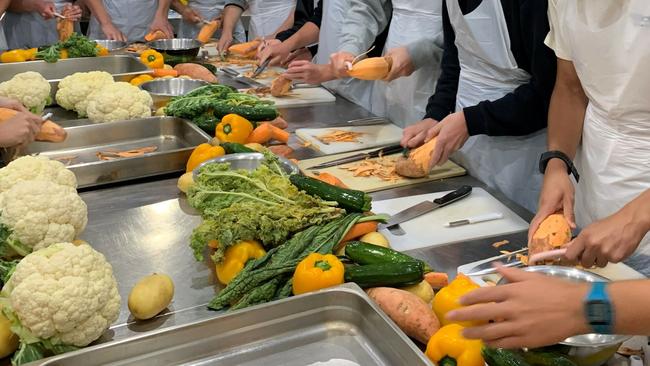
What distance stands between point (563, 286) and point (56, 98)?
2686 mm

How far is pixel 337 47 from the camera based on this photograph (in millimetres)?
3818

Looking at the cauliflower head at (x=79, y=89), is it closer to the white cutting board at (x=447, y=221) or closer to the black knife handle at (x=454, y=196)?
the white cutting board at (x=447, y=221)

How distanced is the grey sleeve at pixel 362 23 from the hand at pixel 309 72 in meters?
0.14

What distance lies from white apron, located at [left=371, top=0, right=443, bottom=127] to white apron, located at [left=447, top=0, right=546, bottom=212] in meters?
0.41

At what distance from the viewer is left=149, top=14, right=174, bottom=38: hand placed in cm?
501

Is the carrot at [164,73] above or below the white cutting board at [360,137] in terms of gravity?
above

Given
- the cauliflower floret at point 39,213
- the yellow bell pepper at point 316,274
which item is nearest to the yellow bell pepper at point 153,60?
the cauliflower floret at point 39,213

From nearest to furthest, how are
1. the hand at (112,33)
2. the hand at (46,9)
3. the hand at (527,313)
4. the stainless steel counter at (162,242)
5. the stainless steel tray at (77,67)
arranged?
the hand at (527,313) → the stainless steel counter at (162,242) → the stainless steel tray at (77,67) → the hand at (46,9) → the hand at (112,33)

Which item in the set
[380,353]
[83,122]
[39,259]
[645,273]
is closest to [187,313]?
[39,259]

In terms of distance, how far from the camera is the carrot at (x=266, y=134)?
2.62 meters

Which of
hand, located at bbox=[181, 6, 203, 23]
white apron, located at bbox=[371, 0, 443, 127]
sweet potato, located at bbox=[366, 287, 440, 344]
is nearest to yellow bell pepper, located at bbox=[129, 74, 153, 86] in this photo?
white apron, located at bbox=[371, 0, 443, 127]

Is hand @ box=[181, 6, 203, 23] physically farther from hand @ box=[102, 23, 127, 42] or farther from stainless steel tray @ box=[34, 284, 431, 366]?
stainless steel tray @ box=[34, 284, 431, 366]

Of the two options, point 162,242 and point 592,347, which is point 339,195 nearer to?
point 162,242

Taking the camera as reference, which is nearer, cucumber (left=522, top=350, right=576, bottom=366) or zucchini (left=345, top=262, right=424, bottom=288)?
cucumber (left=522, top=350, right=576, bottom=366)
